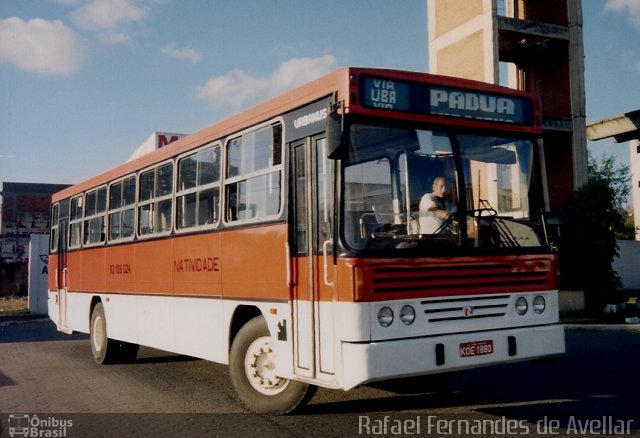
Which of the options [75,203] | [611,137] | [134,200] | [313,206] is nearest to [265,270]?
[313,206]

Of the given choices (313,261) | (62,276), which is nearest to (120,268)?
(62,276)

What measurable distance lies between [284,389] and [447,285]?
215 cm

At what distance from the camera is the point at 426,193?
657 cm

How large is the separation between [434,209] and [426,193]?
0.61 ft

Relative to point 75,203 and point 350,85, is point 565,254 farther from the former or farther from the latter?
point 350,85

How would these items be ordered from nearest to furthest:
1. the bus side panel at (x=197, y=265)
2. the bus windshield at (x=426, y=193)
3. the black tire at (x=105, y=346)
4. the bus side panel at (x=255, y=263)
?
the bus windshield at (x=426, y=193)
the bus side panel at (x=255, y=263)
the bus side panel at (x=197, y=265)
the black tire at (x=105, y=346)

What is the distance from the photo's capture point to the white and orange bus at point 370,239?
6047 mm

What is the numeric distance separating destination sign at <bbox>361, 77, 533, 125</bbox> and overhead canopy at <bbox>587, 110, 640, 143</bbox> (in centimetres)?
2773

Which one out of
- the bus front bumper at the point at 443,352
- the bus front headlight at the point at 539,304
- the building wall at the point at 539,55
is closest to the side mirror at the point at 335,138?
the bus front bumper at the point at 443,352

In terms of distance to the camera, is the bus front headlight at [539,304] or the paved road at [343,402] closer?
the paved road at [343,402]

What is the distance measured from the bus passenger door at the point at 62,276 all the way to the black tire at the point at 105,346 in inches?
77.9

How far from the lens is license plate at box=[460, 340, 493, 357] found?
6.24 meters

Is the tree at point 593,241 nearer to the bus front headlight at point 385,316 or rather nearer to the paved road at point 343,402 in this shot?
the paved road at point 343,402

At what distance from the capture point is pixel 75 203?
1395 centimetres
